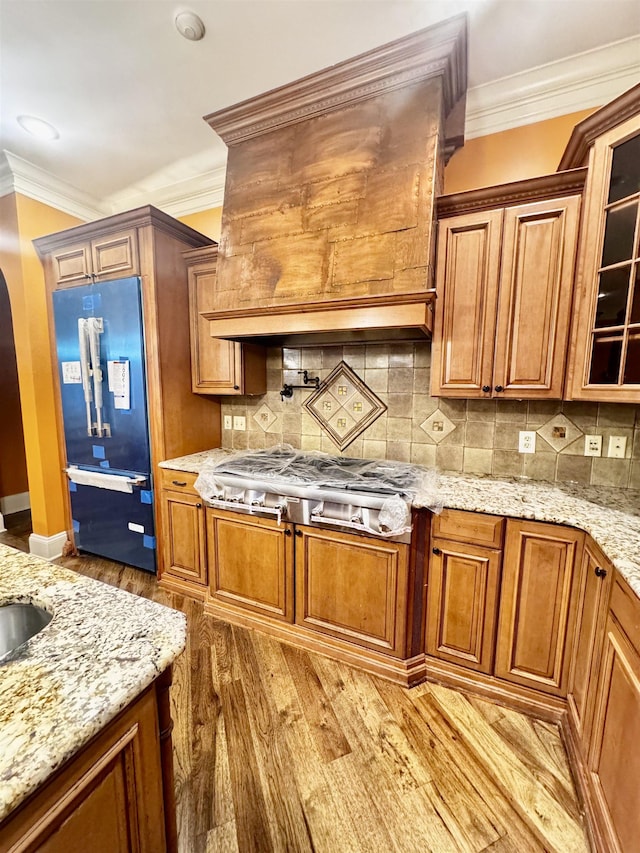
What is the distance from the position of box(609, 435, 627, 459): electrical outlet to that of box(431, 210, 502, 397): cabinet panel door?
71cm

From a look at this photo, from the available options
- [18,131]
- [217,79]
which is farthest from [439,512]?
[18,131]

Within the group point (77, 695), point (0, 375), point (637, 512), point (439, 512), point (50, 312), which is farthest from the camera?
point (0, 375)

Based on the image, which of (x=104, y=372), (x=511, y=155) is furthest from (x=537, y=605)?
(x=104, y=372)

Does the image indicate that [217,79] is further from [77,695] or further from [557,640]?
[557,640]

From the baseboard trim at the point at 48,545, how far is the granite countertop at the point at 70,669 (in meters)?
2.44

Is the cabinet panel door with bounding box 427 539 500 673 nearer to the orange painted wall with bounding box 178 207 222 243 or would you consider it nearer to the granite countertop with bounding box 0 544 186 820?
the granite countertop with bounding box 0 544 186 820

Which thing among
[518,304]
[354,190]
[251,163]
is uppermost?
[251,163]

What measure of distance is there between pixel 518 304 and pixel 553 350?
0.90 feet

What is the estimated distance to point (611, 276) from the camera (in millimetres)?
1513

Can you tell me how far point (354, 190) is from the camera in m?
1.82

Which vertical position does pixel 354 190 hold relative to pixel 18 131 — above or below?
below

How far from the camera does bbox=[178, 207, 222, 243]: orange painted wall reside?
292 cm

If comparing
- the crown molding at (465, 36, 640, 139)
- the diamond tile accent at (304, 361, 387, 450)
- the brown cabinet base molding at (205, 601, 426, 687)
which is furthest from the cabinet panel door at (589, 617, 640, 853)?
the crown molding at (465, 36, 640, 139)

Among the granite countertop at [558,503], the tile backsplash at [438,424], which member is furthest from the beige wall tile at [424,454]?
the granite countertop at [558,503]
